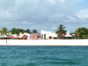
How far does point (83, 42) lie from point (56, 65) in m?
47.6

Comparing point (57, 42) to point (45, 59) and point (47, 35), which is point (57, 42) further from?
point (45, 59)

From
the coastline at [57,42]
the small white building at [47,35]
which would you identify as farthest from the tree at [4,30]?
the coastline at [57,42]

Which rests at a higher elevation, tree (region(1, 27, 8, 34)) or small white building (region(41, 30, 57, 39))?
tree (region(1, 27, 8, 34))

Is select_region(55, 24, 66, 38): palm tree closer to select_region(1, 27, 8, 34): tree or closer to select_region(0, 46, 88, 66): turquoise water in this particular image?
select_region(1, 27, 8, 34): tree

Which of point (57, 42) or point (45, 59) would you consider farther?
point (57, 42)

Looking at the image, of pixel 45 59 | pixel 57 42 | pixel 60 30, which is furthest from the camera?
pixel 60 30

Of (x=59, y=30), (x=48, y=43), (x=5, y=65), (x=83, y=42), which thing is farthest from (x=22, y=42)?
(x=5, y=65)

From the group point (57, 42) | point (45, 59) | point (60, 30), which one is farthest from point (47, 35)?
point (45, 59)

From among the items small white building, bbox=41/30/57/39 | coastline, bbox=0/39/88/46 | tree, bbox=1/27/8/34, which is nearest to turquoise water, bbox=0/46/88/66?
coastline, bbox=0/39/88/46

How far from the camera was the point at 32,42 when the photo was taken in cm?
6744

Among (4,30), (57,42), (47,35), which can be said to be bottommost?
(57,42)

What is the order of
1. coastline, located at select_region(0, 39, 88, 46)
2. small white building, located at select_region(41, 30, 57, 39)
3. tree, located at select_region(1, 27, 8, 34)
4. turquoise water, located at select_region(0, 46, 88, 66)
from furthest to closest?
tree, located at select_region(1, 27, 8, 34) < small white building, located at select_region(41, 30, 57, 39) < coastline, located at select_region(0, 39, 88, 46) < turquoise water, located at select_region(0, 46, 88, 66)

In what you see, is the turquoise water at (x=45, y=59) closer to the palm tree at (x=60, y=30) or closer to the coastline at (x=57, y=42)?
the coastline at (x=57, y=42)

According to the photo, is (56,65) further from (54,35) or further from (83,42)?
(54,35)
